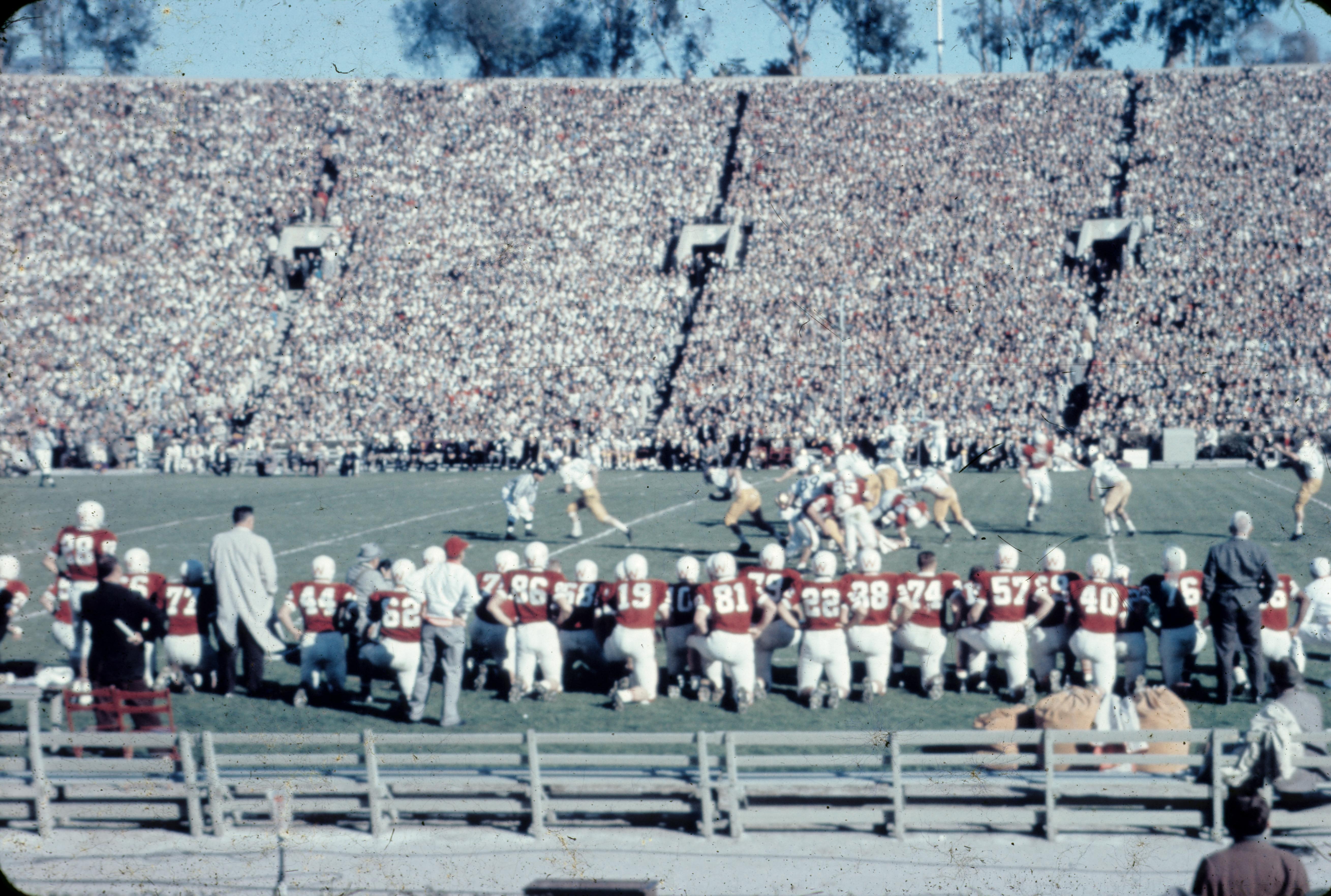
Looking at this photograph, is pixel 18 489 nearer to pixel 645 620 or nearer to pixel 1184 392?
pixel 645 620

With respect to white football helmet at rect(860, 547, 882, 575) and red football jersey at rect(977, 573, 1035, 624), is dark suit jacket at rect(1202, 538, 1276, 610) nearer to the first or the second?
red football jersey at rect(977, 573, 1035, 624)

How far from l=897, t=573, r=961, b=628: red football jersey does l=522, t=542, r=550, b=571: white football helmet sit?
2.76 meters

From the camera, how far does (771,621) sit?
28.7ft

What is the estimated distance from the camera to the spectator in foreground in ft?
12.4

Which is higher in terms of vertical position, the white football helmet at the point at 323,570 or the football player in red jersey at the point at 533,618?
the white football helmet at the point at 323,570

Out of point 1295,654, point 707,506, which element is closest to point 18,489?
point 707,506

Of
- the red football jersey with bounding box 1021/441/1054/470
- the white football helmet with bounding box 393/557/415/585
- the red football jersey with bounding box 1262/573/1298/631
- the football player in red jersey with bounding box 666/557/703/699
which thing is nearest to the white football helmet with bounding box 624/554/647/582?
the football player in red jersey with bounding box 666/557/703/699

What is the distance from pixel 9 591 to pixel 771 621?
550 cm

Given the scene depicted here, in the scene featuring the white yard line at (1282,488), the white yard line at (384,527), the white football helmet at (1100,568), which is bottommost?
the white yard line at (384,527)

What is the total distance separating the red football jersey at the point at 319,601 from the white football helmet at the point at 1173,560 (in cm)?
622

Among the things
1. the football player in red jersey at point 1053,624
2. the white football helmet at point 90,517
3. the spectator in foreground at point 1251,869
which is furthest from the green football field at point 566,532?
the spectator in foreground at point 1251,869

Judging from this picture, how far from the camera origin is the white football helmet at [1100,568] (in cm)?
833

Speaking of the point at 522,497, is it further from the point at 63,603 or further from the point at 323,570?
the point at 63,603

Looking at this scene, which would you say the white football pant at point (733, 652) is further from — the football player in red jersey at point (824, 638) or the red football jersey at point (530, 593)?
the red football jersey at point (530, 593)
